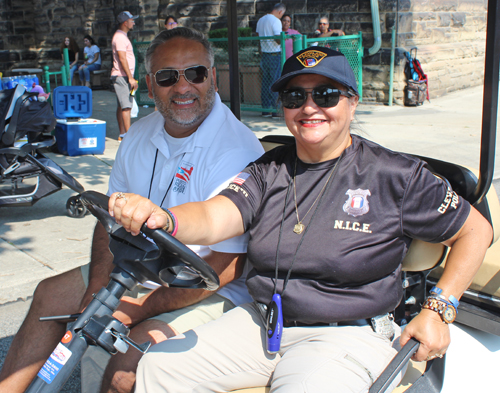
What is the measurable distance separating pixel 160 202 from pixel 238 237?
1.44 feet

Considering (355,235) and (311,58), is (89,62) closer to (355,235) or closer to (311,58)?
(311,58)

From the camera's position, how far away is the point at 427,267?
192cm

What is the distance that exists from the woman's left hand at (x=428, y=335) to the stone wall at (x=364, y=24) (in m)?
9.16

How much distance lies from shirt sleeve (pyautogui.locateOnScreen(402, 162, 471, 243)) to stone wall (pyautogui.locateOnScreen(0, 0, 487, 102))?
29.3 ft

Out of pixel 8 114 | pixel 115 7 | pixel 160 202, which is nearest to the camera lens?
pixel 160 202

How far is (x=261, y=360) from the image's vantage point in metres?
1.78

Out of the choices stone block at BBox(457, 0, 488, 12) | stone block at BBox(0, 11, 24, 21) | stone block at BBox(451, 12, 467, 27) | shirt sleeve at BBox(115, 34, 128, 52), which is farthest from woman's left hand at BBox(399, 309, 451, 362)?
stone block at BBox(0, 11, 24, 21)

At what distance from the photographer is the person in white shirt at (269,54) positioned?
920cm

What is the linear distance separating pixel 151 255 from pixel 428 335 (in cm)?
92

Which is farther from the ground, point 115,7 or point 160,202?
point 115,7

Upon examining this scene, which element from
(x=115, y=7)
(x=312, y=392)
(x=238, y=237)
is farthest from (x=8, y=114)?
(x=115, y=7)

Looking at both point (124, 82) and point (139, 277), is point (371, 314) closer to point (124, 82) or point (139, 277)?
point (139, 277)

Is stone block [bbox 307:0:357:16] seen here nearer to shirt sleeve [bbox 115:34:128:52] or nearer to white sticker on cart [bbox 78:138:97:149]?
shirt sleeve [bbox 115:34:128:52]

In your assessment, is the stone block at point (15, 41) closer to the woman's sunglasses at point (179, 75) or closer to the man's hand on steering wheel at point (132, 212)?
the woman's sunglasses at point (179, 75)
